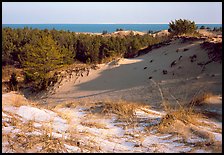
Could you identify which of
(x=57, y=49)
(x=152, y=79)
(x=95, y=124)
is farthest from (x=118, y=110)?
(x=57, y=49)

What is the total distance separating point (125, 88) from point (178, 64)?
8.83 ft

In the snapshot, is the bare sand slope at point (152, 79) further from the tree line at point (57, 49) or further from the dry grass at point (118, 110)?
the dry grass at point (118, 110)

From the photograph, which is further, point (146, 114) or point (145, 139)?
point (146, 114)

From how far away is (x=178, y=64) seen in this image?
14.2 metres

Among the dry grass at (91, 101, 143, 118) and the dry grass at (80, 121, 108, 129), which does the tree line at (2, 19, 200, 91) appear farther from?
the dry grass at (80, 121, 108, 129)

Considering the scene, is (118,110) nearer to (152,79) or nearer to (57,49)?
(152,79)

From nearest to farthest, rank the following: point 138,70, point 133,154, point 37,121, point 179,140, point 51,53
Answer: point 133,154
point 179,140
point 37,121
point 138,70
point 51,53

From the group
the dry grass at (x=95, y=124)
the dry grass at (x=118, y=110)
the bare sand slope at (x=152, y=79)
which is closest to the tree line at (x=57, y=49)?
the bare sand slope at (x=152, y=79)

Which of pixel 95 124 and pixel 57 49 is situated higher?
pixel 95 124

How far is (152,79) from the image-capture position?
13.9 m

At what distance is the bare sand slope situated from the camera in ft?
38.3

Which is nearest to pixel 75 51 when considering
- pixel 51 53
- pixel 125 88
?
pixel 51 53

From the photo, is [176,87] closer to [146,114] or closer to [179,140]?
[146,114]

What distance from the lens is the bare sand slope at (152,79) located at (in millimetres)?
11664
